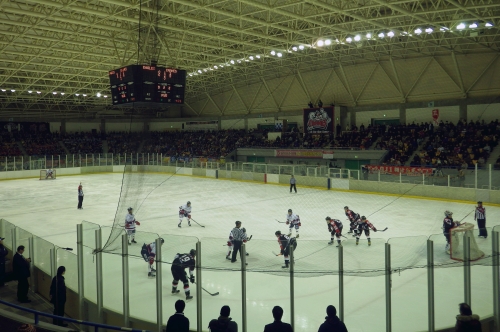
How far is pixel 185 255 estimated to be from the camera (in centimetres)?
599

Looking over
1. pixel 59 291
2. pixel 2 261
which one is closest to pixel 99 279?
pixel 59 291

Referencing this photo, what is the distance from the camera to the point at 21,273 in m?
7.87

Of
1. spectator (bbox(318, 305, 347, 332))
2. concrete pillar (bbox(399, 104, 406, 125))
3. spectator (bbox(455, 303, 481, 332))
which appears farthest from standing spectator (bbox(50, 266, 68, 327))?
concrete pillar (bbox(399, 104, 406, 125))

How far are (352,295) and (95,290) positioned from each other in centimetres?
409

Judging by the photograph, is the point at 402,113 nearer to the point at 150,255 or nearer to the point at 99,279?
the point at 150,255

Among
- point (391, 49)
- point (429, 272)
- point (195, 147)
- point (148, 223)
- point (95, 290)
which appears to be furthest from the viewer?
point (195, 147)

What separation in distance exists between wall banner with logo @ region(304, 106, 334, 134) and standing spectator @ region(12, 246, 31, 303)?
28.0m

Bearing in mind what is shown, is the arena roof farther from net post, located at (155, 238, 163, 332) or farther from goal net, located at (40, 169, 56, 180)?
net post, located at (155, 238, 163, 332)

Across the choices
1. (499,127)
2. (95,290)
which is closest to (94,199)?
(95,290)

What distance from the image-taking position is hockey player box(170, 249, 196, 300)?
19.5ft

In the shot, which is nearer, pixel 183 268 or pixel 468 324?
pixel 468 324

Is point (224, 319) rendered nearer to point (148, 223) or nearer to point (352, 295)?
point (352, 295)

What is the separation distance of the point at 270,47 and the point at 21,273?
2130cm

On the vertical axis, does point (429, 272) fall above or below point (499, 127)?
below
